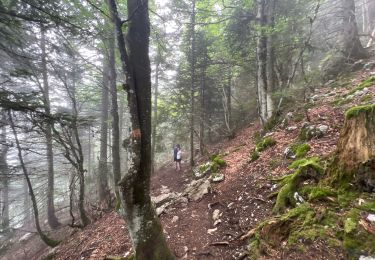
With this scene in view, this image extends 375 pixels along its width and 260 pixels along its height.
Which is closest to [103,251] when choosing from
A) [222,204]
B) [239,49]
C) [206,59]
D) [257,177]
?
[222,204]

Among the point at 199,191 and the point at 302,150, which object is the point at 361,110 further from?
the point at 199,191

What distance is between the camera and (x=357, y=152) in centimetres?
348

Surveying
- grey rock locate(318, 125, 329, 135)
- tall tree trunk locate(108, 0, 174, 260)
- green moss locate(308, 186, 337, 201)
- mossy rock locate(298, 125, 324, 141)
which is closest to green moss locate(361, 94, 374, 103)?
grey rock locate(318, 125, 329, 135)

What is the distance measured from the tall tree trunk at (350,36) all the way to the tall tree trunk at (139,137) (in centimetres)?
1105

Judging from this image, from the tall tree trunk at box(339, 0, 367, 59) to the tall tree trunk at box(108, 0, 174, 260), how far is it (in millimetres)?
11053

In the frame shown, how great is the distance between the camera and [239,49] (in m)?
11.5

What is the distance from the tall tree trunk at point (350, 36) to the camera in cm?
1078

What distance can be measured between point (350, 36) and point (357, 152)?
33.9ft

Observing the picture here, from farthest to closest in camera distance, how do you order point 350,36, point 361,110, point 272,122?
point 350,36 → point 272,122 → point 361,110

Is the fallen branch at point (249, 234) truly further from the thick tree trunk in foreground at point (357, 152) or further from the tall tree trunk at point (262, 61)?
the tall tree trunk at point (262, 61)

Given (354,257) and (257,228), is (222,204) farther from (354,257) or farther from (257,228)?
(354,257)

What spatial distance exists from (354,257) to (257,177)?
3477 mm

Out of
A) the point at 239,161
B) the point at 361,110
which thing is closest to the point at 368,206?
the point at 361,110

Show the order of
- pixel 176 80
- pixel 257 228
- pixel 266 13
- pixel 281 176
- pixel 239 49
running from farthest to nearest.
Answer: pixel 176 80 → pixel 239 49 → pixel 266 13 → pixel 281 176 → pixel 257 228
